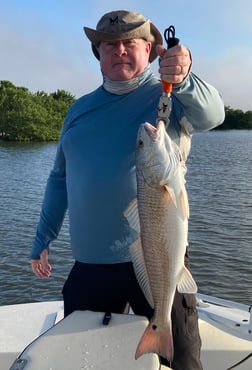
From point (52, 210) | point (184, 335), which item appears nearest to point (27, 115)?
point (52, 210)

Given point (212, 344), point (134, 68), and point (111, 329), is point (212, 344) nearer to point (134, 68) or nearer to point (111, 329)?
point (111, 329)

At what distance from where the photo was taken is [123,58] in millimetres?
2900

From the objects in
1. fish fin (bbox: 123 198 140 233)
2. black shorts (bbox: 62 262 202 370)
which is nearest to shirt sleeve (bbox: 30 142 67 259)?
black shorts (bbox: 62 262 202 370)

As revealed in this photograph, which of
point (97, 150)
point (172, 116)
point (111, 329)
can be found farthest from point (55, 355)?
point (172, 116)

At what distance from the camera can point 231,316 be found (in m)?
4.23

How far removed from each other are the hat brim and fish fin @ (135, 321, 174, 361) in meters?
1.58

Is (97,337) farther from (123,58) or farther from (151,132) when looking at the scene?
(123,58)

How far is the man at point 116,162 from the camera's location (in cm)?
287

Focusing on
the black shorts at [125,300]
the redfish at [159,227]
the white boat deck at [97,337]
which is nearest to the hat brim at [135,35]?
the redfish at [159,227]

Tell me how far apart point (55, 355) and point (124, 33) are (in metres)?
1.77

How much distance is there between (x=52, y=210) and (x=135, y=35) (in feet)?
4.51

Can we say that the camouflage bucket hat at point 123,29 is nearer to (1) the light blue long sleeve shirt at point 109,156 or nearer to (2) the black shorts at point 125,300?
(1) the light blue long sleeve shirt at point 109,156

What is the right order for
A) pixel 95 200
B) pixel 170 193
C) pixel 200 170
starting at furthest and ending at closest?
pixel 200 170 < pixel 95 200 < pixel 170 193

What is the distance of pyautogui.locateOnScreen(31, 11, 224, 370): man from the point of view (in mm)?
2873
